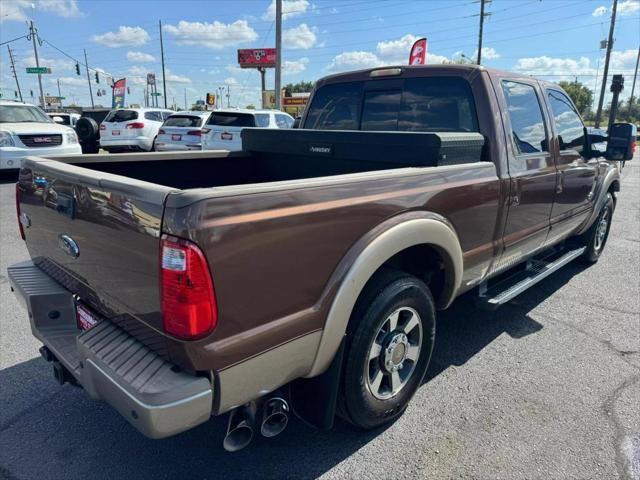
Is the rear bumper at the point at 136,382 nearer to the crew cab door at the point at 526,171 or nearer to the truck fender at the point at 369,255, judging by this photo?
the truck fender at the point at 369,255

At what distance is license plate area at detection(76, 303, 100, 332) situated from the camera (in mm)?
2270

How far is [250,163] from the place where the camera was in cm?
386

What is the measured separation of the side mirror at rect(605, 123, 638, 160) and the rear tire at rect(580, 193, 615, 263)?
37.0 inches

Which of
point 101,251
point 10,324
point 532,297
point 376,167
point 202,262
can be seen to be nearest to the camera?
point 202,262

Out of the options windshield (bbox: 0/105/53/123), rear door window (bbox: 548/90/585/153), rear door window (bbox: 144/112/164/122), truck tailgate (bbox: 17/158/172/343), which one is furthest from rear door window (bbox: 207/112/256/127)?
truck tailgate (bbox: 17/158/172/343)

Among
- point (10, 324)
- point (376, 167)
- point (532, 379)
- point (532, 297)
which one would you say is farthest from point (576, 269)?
point (10, 324)

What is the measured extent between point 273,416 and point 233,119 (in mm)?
10727

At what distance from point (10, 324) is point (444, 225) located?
3.49 metres

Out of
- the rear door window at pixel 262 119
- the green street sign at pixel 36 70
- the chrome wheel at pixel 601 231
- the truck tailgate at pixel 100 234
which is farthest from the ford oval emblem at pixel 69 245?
the green street sign at pixel 36 70

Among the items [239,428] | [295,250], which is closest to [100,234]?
[295,250]

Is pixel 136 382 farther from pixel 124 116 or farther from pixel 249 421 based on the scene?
pixel 124 116

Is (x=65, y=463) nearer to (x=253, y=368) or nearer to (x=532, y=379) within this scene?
(x=253, y=368)

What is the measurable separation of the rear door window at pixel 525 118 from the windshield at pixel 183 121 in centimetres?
1152

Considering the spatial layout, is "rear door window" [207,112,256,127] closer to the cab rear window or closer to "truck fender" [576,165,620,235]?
the cab rear window
